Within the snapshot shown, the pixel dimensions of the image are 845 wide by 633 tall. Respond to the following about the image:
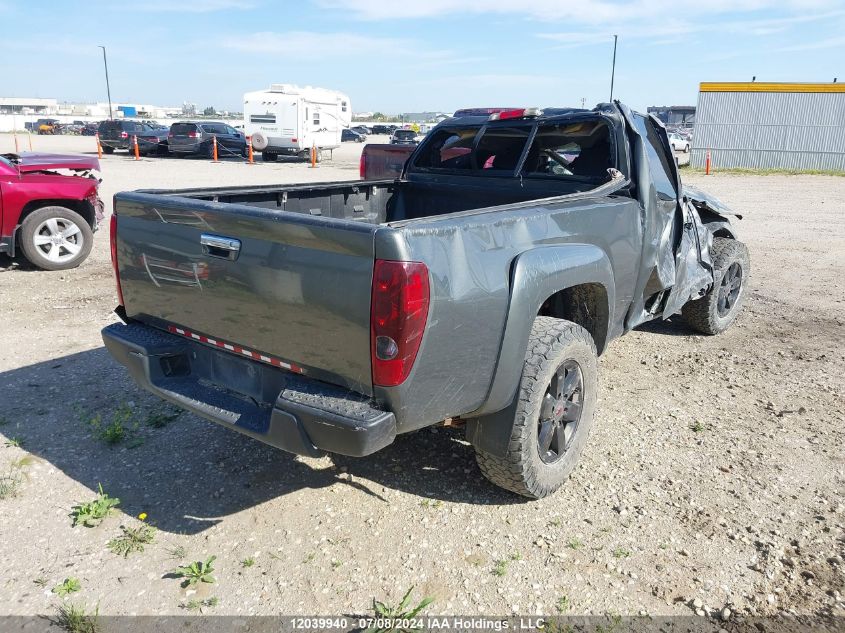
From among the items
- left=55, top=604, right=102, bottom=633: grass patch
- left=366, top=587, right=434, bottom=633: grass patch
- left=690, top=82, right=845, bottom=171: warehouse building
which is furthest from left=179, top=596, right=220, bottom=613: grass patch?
left=690, top=82, right=845, bottom=171: warehouse building

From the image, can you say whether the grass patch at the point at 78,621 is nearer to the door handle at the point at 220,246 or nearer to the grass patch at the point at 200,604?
the grass patch at the point at 200,604

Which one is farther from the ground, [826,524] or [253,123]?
[253,123]

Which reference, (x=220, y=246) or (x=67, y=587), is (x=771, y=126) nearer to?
(x=220, y=246)

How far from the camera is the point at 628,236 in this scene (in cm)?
385

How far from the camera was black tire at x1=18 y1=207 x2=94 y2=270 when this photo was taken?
296 inches

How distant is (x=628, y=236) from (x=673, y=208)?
0.96 metres

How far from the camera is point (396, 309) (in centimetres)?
246

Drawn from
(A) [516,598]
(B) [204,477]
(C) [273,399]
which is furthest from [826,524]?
(B) [204,477]

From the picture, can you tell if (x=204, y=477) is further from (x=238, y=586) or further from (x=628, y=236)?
(x=628, y=236)

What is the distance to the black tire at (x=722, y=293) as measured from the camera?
5.84 metres

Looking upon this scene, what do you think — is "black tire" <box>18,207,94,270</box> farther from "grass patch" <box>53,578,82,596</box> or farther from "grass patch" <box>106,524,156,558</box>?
"grass patch" <box>53,578,82,596</box>

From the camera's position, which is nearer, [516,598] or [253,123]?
[516,598]

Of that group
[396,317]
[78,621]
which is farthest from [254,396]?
[78,621]

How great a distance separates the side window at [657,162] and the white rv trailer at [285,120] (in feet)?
76.6
